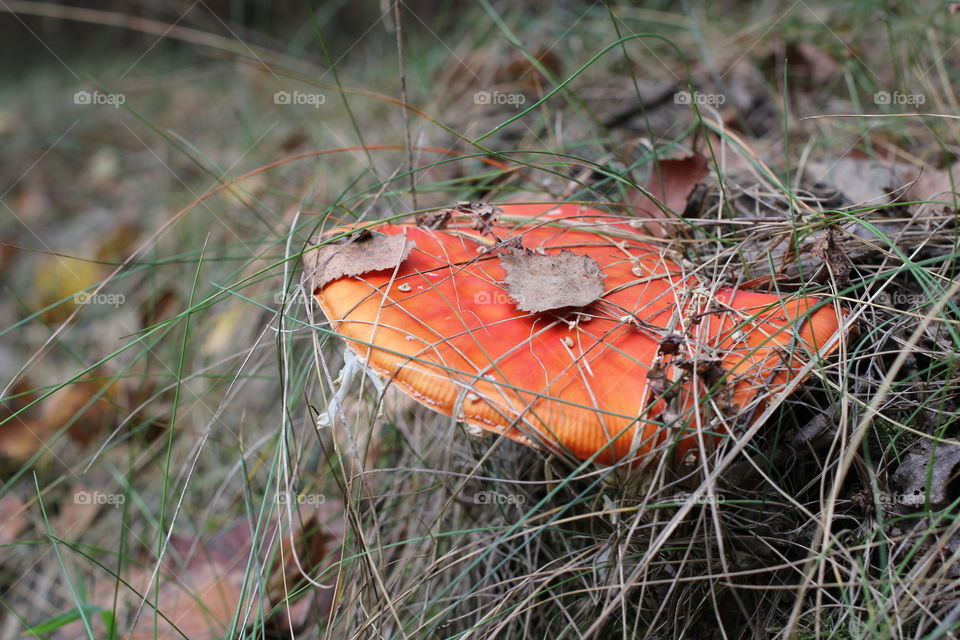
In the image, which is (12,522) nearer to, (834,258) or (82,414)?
(82,414)

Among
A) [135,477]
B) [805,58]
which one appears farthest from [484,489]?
[805,58]

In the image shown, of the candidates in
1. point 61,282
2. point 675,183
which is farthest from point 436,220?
point 61,282

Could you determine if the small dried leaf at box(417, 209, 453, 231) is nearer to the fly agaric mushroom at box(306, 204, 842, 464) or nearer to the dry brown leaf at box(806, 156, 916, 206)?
the fly agaric mushroom at box(306, 204, 842, 464)

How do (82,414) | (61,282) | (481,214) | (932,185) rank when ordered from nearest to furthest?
(481,214) → (932,185) → (82,414) → (61,282)

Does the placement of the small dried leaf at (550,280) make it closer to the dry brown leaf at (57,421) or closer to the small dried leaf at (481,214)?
the small dried leaf at (481,214)

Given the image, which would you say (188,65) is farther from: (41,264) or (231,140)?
(41,264)

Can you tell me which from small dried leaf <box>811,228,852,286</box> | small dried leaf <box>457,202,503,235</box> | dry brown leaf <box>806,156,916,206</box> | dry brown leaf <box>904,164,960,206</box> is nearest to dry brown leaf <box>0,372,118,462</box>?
small dried leaf <box>457,202,503,235</box>
